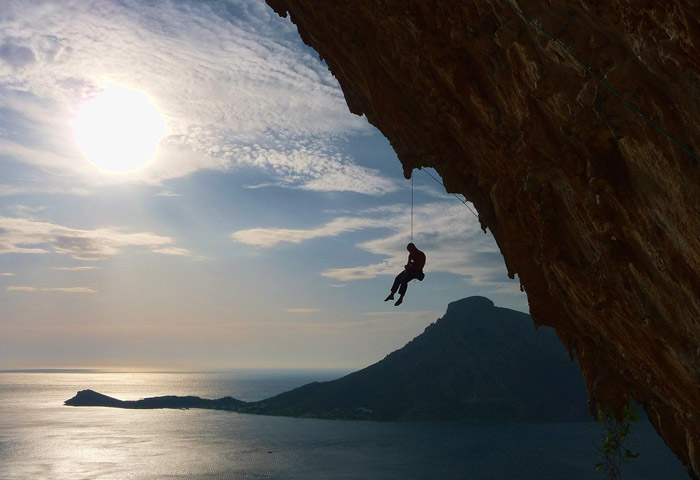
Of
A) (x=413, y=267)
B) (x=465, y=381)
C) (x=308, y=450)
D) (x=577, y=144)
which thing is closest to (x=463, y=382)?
(x=465, y=381)

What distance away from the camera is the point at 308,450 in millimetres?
84438

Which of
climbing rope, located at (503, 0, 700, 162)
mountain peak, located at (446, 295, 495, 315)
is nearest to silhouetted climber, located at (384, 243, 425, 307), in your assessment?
climbing rope, located at (503, 0, 700, 162)

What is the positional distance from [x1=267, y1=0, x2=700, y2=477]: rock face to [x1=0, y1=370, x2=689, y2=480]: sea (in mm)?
50683

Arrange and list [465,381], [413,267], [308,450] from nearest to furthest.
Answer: [413,267]
[308,450]
[465,381]

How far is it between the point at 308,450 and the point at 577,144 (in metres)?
87.3

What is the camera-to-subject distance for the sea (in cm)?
6625

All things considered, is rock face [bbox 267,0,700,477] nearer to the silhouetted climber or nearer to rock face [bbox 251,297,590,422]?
the silhouetted climber

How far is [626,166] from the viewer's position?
6500 millimetres

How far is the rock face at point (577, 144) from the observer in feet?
17.1

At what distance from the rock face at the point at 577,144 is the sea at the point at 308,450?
5068cm

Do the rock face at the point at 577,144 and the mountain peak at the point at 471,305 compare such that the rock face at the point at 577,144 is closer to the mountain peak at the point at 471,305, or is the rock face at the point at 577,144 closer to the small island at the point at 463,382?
the small island at the point at 463,382

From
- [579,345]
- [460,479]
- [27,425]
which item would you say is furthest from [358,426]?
[579,345]

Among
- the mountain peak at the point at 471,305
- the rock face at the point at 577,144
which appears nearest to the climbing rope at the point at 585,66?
the rock face at the point at 577,144

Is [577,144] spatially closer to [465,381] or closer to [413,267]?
[413,267]
